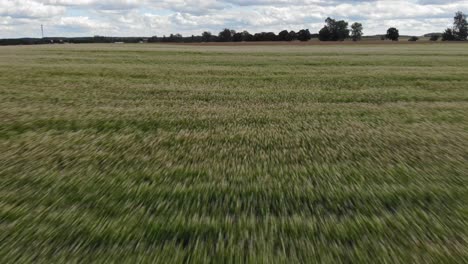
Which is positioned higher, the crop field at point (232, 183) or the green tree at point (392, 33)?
the green tree at point (392, 33)

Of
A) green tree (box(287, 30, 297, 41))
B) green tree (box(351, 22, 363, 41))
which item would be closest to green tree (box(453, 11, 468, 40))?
green tree (box(351, 22, 363, 41))

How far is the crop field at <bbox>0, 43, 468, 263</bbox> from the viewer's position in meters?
2.50

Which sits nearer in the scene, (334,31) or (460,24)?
(334,31)

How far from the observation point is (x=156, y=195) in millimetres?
3344

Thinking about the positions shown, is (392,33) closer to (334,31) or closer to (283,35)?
(334,31)

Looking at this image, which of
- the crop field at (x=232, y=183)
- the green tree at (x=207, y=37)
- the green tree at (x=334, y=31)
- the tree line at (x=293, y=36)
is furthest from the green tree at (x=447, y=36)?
the crop field at (x=232, y=183)

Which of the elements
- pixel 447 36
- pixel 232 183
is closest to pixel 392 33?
pixel 447 36

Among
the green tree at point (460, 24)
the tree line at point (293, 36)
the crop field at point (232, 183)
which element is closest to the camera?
the crop field at point (232, 183)

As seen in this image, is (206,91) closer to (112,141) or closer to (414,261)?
(112,141)

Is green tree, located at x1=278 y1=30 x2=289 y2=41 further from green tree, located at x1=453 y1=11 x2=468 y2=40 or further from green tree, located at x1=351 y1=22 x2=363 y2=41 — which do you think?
green tree, located at x1=453 y1=11 x2=468 y2=40

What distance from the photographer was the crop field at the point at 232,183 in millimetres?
2502

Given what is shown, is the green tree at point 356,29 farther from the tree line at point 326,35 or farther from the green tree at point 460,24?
the green tree at point 460,24

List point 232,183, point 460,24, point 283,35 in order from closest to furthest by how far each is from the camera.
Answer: point 232,183
point 283,35
point 460,24

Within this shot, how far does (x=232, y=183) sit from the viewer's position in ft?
12.1
